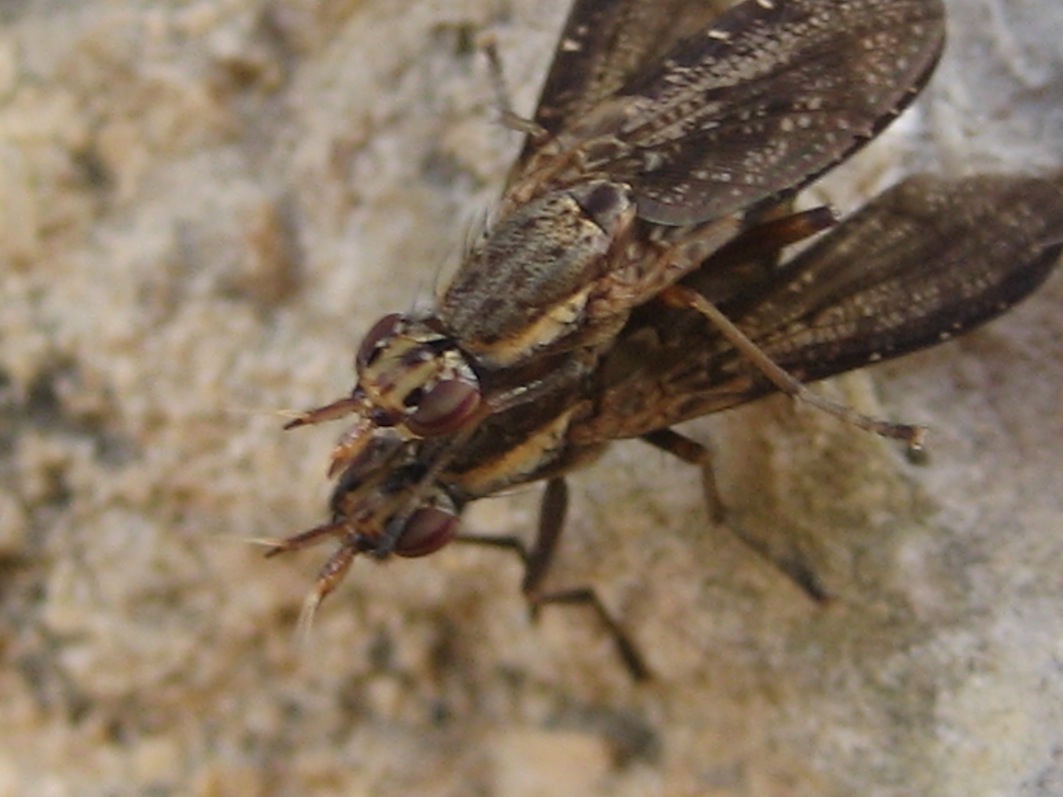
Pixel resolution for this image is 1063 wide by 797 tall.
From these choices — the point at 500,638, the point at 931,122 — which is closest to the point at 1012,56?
→ the point at 931,122

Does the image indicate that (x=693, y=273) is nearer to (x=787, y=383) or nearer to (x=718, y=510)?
(x=787, y=383)

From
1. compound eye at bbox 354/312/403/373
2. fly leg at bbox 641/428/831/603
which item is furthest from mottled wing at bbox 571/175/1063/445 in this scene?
compound eye at bbox 354/312/403/373

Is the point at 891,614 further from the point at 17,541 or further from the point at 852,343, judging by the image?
the point at 17,541

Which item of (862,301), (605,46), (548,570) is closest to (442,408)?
(548,570)

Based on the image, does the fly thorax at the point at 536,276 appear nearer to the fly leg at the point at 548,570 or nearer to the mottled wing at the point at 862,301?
the mottled wing at the point at 862,301

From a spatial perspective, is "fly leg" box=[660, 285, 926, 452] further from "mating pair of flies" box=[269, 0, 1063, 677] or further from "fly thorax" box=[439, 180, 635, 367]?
"fly thorax" box=[439, 180, 635, 367]
